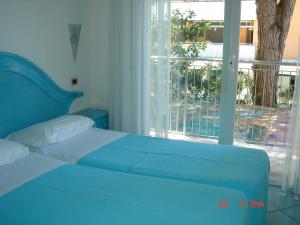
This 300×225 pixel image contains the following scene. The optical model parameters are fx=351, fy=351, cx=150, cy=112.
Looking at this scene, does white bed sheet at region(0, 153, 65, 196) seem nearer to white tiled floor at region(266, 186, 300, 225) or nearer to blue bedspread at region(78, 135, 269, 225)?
blue bedspread at region(78, 135, 269, 225)

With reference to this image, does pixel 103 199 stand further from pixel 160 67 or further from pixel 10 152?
pixel 160 67

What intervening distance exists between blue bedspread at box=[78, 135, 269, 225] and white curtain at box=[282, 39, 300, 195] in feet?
2.23

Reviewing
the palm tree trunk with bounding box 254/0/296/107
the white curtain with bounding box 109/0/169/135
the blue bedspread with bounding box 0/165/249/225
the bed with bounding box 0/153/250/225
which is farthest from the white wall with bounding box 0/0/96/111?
the palm tree trunk with bounding box 254/0/296/107

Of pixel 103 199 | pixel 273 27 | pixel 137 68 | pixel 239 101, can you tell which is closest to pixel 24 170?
pixel 103 199

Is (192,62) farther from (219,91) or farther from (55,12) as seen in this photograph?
(55,12)

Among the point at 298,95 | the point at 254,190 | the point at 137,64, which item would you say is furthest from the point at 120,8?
the point at 254,190

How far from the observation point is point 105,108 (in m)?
4.16

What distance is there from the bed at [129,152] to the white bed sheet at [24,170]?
179mm

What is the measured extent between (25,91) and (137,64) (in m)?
1.19

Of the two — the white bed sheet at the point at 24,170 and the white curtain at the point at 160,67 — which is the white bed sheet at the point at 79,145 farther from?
the white curtain at the point at 160,67

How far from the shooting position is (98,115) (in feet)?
12.5

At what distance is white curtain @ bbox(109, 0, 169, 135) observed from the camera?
3.64m

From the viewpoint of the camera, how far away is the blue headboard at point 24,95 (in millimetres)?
2918
